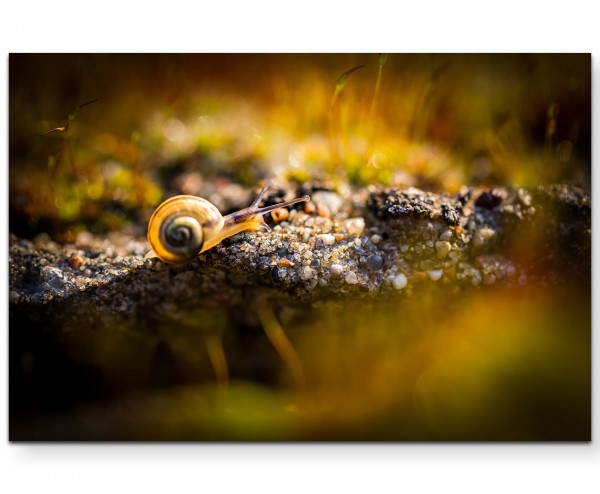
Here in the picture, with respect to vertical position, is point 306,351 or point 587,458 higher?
point 306,351

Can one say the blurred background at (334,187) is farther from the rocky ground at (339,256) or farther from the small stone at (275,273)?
the small stone at (275,273)

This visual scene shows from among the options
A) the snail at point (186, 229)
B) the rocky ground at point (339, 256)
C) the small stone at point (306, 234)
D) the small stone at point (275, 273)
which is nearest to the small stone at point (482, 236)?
the rocky ground at point (339, 256)

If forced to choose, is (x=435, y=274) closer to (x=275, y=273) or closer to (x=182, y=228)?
(x=275, y=273)

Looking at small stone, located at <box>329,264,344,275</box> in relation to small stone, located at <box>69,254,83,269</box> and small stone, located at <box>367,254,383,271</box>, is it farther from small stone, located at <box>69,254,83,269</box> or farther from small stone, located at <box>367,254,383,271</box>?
small stone, located at <box>69,254,83,269</box>

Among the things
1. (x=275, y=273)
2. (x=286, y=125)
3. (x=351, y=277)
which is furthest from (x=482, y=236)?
(x=286, y=125)
